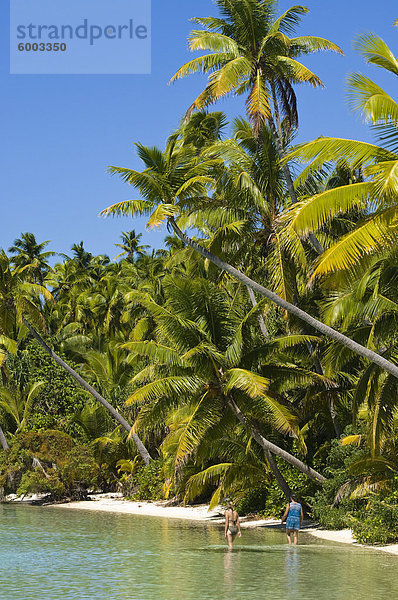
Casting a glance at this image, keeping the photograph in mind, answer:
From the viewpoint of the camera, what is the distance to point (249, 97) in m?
22.0

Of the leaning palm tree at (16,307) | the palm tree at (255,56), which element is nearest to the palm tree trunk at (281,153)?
the palm tree at (255,56)

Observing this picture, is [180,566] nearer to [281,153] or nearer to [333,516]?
[333,516]

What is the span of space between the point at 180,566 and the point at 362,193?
8640 millimetres

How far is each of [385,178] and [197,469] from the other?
17.2 metres

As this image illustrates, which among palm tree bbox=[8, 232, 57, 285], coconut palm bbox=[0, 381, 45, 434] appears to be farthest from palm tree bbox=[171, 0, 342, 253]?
palm tree bbox=[8, 232, 57, 285]

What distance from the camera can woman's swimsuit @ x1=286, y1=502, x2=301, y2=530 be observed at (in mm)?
19828

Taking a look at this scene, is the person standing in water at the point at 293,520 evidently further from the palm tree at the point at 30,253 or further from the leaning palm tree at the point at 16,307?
the palm tree at the point at 30,253

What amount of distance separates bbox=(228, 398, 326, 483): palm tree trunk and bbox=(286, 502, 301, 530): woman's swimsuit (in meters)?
2.83

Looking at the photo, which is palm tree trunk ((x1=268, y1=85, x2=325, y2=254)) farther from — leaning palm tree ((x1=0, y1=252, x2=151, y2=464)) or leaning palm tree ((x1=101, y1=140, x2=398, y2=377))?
leaning palm tree ((x1=0, y1=252, x2=151, y2=464))

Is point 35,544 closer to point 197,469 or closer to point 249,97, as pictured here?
point 197,469

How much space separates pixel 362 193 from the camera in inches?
549

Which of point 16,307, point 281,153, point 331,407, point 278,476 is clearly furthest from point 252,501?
point 16,307

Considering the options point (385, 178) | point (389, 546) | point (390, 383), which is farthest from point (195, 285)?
point (385, 178)

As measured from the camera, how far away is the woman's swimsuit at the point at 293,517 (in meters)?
19.8
